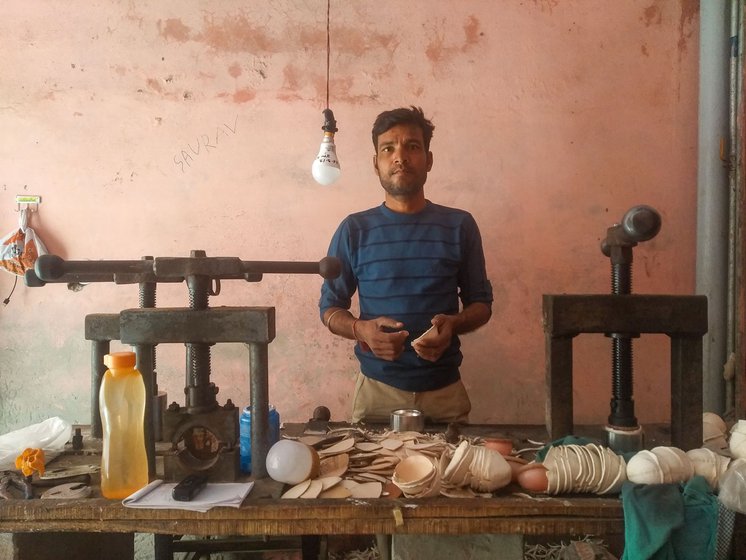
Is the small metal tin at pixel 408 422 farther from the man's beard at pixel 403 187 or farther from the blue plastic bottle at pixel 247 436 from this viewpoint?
the man's beard at pixel 403 187

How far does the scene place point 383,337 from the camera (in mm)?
2209

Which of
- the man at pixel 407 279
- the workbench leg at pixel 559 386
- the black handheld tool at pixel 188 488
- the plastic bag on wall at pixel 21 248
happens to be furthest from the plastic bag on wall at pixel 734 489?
the plastic bag on wall at pixel 21 248

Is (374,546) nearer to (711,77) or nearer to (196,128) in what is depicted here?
(196,128)

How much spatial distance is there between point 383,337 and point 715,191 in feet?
7.36

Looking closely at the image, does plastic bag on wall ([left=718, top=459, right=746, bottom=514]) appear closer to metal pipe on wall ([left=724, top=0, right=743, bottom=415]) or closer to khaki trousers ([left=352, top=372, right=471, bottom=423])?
khaki trousers ([left=352, top=372, right=471, bottom=423])

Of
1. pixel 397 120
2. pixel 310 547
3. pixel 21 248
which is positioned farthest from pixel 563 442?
pixel 21 248

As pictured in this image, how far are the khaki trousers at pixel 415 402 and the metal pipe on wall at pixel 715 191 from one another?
1.64 metres

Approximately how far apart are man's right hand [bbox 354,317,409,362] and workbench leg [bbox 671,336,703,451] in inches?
39.9

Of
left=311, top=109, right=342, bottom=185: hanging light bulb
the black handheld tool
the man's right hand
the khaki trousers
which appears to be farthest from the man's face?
the black handheld tool

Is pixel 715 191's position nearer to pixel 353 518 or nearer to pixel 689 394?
pixel 689 394

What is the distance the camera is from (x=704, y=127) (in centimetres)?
305

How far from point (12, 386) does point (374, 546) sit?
247 cm

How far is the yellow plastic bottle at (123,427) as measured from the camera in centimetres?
142

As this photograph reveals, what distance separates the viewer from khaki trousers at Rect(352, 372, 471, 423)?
2.44 metres
